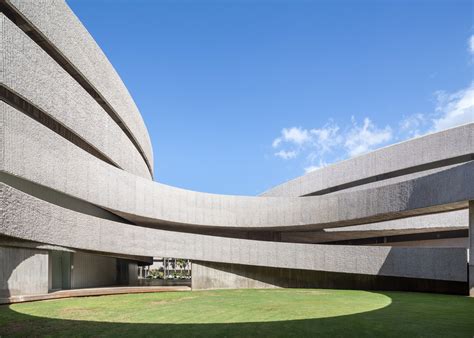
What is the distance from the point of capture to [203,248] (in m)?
24.3

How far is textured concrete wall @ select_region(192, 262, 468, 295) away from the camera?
76.7 ft

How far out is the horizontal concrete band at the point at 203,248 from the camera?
14.5 m

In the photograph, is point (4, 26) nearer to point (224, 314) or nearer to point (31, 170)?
point (31, 170)

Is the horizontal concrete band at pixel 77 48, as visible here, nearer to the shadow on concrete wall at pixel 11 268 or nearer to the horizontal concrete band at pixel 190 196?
the horizontal concrete band at pixel 190 196

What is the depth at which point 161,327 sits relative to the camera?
9.52 meters

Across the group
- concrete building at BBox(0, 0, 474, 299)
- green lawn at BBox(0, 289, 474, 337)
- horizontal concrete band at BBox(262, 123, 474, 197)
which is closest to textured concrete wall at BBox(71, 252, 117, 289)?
concrete building at BBox(0, 0, 474, 299)

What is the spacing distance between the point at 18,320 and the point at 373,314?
31.5 ft

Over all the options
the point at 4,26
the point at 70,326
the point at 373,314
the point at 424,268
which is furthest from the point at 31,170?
the point at 424,268

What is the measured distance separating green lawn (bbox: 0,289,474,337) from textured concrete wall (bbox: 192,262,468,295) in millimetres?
9062

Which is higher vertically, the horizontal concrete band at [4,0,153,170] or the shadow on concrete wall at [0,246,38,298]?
the horizontal concrete band at [4,0,153,170]

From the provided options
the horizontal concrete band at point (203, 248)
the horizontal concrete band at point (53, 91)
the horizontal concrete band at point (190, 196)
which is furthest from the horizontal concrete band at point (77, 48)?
the horizontal concrete band at point (203, 248)

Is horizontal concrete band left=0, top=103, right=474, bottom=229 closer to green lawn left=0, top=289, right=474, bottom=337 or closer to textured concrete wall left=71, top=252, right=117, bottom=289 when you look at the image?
textured concrete wall left=71, top=252, right=117, bottom=289

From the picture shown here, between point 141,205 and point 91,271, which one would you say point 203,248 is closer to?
point 141,205

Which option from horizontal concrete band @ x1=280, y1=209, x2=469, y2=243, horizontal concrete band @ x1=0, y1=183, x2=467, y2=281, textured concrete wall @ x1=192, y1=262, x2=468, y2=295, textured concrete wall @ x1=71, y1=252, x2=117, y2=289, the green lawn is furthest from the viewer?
horizontal concrete band @ x1=280, y1=209, x2=469, y2=243
